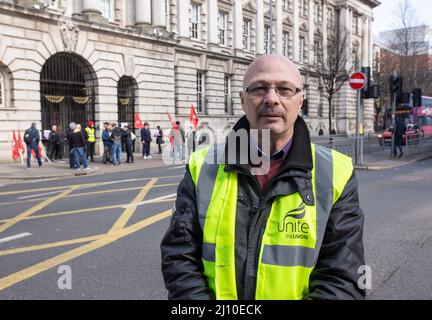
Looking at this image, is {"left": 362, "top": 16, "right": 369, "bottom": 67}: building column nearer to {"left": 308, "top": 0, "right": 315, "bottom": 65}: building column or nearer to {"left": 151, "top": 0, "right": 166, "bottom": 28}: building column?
{"left": 308, "top": 0, "right": 315, "bottom": 65}: building column

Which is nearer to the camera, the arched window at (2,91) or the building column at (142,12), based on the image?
the arched window at (2,91)

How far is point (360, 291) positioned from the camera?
6.06 ft

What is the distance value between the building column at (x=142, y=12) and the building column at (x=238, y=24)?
32.2 ft

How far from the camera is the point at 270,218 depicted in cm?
186

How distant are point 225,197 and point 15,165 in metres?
17.3

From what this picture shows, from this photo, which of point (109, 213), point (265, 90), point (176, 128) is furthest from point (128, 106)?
point (265, 90)

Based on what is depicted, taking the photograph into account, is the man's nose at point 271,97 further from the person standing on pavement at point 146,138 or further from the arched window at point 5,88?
the arched window at point 5,88

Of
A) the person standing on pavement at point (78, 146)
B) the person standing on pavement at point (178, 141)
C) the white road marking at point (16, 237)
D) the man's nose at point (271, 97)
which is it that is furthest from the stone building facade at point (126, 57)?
the man's nose at point (271, 97)

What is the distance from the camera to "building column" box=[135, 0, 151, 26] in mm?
24422

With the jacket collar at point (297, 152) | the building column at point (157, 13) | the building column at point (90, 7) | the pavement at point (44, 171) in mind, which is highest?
the building column at point (157, 13)

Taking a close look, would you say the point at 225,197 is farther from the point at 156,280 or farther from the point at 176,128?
the point at 176,128

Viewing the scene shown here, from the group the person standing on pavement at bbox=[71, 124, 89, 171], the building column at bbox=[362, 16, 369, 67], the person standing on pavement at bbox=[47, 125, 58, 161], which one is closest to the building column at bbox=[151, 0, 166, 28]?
the person standing on pavement at bbox=[47, 125, 58, 161]

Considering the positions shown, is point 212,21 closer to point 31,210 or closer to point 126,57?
point 126,57

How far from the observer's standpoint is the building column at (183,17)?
1082 inches
